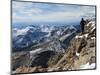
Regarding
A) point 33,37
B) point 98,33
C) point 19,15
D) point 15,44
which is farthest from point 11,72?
point 98,33

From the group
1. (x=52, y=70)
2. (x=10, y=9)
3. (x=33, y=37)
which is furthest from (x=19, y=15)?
(x=52, y=70)

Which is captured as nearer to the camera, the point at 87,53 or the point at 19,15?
the point at 19,15

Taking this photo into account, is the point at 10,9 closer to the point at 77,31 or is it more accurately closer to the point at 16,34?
the point at 16,34

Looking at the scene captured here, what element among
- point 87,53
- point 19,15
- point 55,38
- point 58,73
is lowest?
point 58,73

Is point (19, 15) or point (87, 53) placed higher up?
point (19, 15)
